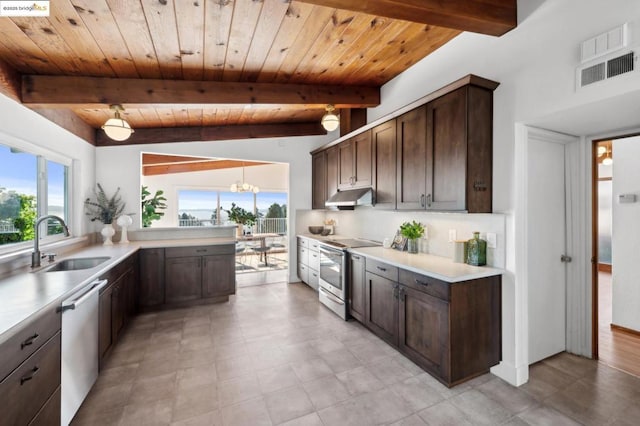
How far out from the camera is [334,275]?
12.6 ft

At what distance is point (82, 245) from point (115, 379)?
2188 millimetres

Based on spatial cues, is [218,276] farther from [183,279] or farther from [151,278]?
[151,278]

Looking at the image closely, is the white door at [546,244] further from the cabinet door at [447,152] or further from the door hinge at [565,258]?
the cabinet door at [447,152]

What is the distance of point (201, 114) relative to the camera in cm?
406

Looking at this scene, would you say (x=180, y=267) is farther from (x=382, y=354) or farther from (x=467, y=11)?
(x=467, y=11)

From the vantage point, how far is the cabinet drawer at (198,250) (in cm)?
397

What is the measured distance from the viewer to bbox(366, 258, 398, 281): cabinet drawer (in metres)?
2.80

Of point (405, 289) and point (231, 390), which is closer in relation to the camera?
point (231, 390)

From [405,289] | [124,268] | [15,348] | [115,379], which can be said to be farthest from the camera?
[124,268]

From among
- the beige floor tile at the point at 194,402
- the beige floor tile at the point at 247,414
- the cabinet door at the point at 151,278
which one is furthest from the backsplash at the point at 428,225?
the beige floor tile at the point at 194,402

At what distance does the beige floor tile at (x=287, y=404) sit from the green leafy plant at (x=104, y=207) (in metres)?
3.44

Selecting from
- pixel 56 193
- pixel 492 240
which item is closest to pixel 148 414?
pixel 56 193

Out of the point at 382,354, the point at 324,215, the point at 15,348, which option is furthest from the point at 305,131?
the point at 15,348

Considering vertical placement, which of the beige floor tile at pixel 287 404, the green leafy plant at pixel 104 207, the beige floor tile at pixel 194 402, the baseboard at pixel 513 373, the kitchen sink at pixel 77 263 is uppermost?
the green leafy plant at pixel 104 207
